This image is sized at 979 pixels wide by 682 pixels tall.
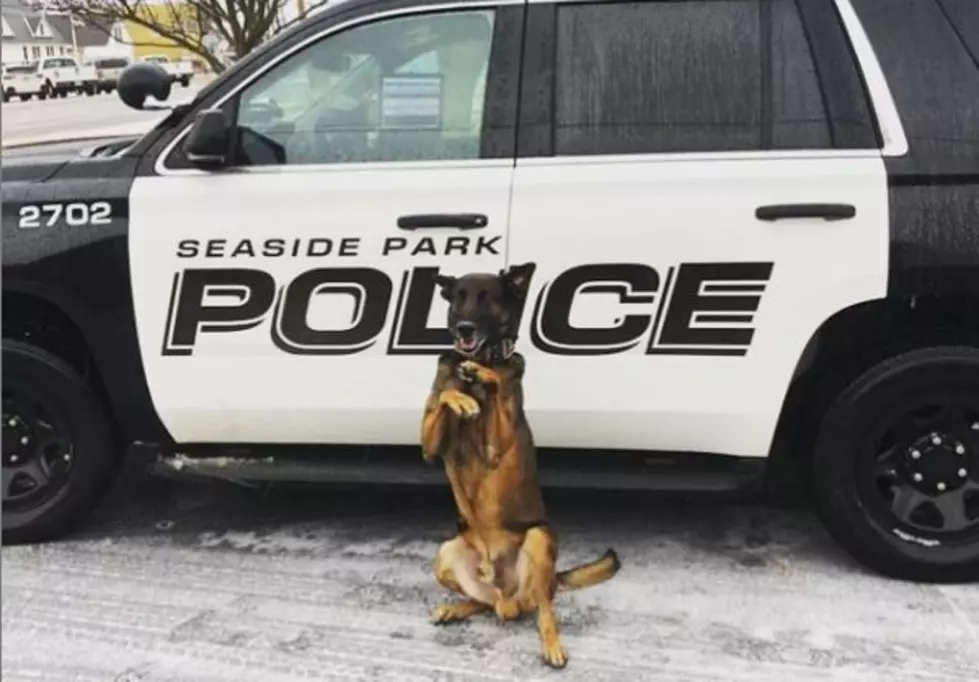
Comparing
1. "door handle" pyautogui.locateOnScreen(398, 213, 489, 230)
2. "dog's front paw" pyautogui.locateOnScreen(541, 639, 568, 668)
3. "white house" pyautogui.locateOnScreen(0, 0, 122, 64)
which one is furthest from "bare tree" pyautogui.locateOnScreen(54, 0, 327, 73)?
"dog's front paw" pyautogui.locateOnScreen(541, 639, 568, 668)

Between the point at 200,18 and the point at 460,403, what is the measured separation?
6233 millimetres

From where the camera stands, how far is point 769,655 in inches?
122

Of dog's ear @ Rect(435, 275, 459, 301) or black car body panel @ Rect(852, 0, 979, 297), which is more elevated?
black car body panel @ Rect(852, 0, 979, 297)

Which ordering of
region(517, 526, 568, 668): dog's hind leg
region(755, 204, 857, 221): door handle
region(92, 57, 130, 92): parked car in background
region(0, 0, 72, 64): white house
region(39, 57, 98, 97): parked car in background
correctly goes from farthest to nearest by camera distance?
region(92, 57, 130, 92): parked car in background, region(39, 57, 98, 97): parked car in background, region(0, 0, 72, 64): white house, region(755, 204, 857, 221): door handle, region(517, 526, 568, 668): dog's hind leg

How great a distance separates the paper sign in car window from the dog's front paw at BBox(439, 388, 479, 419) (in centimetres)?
93

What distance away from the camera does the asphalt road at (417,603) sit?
308 centimetres

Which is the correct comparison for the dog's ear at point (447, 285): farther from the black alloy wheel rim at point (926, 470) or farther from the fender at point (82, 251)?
the black alloy wheel rim at point (926, 470)

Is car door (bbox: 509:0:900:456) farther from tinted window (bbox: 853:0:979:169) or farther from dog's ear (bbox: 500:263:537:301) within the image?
dog's ear (bbox: 500:263:537:301)

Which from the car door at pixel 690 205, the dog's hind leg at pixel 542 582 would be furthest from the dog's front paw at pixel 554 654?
the car door at pixel 690 205

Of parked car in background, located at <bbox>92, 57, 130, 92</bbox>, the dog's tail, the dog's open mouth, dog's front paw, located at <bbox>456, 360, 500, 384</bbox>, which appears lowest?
parked car in background, located at <bbox>92, 57, 130, 92</bbox>

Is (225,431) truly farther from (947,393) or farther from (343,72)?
(947,393)

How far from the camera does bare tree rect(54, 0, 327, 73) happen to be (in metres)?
7.87

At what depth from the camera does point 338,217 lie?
3350 mm

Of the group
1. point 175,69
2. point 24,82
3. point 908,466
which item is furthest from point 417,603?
point 24,82
